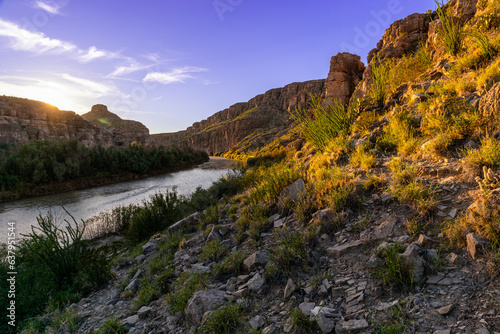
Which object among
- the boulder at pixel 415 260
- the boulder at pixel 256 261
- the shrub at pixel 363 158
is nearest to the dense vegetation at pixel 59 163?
the boulder at pixel 256 261

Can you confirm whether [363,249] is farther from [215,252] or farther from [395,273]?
[215,252]

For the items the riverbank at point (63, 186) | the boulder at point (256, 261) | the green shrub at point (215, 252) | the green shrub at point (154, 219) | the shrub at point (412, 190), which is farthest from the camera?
the riverbank at point (63, 186)

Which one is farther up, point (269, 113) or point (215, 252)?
point (269, 113)

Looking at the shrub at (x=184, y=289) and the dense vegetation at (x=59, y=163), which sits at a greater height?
the dense vegetation at (x=59, y=163)

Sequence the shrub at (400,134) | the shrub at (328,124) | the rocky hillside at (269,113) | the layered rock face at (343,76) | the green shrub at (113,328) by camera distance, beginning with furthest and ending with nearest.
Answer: the rocky hillside at (269,113) → the layered rock face at (343,76) → the shrub at (328,124) → the shrub at (400,134) → the green shrub at (113,328)

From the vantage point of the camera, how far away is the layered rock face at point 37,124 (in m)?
42.6

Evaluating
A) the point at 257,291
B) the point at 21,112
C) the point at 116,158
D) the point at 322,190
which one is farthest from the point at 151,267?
the point at 21,112

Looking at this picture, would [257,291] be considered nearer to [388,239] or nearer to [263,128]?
[388,239]

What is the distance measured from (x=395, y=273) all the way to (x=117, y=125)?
122 metres

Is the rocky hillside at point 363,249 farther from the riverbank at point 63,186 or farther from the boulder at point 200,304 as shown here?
the riverbank at point 63,186

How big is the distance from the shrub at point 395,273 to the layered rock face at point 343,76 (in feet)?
118

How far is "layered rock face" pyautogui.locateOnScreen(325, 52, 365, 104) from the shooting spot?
3578 centimetres

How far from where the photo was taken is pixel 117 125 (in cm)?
10531

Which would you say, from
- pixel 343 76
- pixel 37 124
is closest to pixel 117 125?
pixel 37 124
